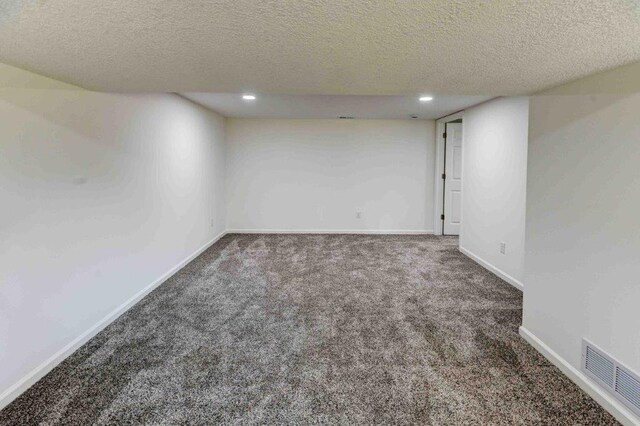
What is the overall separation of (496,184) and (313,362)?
314cm

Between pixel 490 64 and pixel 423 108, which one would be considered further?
pixel 423 108

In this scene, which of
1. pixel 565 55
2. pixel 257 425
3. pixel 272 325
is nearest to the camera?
pixel 565 55

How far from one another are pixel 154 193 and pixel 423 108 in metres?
3.70

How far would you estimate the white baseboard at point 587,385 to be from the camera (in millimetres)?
1691

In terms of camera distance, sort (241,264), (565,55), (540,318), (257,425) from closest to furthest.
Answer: (565,55), (257,425), (540,318), (241,264)

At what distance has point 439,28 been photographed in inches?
50.1

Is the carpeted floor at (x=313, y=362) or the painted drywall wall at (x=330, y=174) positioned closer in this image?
the carpeted floor at (x=313, y=362)

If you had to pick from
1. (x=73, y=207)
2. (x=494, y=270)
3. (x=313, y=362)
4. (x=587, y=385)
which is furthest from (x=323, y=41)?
(x=494, y=270)

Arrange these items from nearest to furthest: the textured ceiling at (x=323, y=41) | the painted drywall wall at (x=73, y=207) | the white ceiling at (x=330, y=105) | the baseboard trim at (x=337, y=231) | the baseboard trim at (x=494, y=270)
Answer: the textured ceiling at (x=323, y=41) < the painted drywall wall at (x=73, y=207) < the baseboard trim at (x=494, y=270) < the white ceiling at (x=330, y=105) < the baseboard trim at (x=337, y=231)

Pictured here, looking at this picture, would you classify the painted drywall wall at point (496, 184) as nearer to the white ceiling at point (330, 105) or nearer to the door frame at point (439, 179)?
the white ceiling at point (330, 105)

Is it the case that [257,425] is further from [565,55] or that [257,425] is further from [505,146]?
[505,146]

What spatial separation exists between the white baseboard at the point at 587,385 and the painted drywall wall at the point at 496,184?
1359 millimetres

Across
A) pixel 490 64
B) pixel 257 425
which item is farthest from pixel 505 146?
pixel 257 425

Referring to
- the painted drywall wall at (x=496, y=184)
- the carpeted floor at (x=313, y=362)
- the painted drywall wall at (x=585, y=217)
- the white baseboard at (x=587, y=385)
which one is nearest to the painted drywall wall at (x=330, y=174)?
the painted drywall wall at (x=496, y=184)
